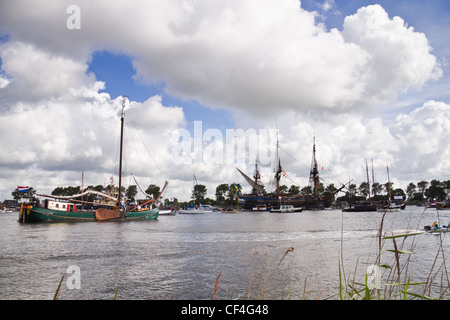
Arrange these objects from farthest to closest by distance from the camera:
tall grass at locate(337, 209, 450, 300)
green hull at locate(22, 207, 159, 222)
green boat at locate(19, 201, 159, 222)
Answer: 1. green boat at locate(19, 201, 159, 222)
2. green hull at locate(22, 207, 159, 222)
3. tall grass at locate(337, 209, 450, 300)

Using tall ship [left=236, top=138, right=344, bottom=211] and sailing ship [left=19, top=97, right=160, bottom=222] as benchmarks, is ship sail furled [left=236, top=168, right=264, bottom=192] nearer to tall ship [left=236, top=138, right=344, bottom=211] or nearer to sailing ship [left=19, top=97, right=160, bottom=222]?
tall ship [left=236, top=138, right=344, bottom=211]

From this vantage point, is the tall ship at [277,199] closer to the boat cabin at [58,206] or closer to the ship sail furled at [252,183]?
the ship sail furled at [252,183]

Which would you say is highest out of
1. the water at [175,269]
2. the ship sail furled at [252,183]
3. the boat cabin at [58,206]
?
the ship sail furled at [252,183]

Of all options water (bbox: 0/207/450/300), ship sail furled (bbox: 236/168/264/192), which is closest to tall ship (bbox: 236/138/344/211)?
ship sail furled (bbox: 236/168/264/192)

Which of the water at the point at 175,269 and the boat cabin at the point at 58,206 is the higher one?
the boat cabin at the point at 58,206

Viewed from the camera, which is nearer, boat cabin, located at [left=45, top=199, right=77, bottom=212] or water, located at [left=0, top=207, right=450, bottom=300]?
water, located at [left=0, top=207, right=450, bottom=300]

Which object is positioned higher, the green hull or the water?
the green hull

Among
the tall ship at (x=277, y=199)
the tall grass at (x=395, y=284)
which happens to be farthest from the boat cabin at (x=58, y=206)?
the tall ship at (x=277, y=199)
